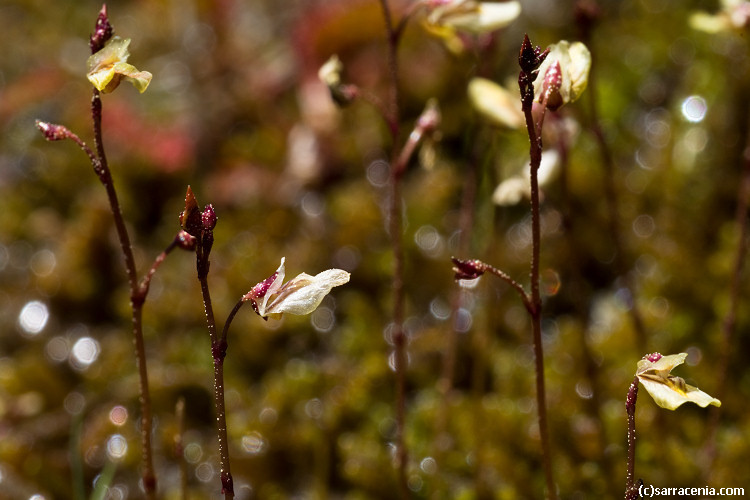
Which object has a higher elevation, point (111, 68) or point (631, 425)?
point (111, 68)

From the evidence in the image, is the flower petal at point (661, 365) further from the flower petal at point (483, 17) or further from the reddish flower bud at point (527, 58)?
the flower petal at point (483, 17)

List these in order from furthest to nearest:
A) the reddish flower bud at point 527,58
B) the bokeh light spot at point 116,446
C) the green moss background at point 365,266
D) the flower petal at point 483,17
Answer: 1. the bokeh light spot at point 116,446
2. the green moss background at point 365,266
3. the flower petal at point 483,17
4. the reddish flower bud at point 527,58

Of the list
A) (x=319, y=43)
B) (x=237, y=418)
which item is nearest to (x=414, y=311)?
(x=237, y=418)

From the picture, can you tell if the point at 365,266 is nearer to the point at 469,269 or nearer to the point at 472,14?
the point at 472,14

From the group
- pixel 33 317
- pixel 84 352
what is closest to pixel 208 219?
pixel 84 352

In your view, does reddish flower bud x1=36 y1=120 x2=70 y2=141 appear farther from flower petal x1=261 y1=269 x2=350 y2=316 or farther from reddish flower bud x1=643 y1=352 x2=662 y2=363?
reddish flower bud x1=643 y1=352 x2=662 y2=363

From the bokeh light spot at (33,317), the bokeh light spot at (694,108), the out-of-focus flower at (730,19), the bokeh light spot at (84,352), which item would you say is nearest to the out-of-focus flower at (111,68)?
the out-of-focus flower at (730,19)
